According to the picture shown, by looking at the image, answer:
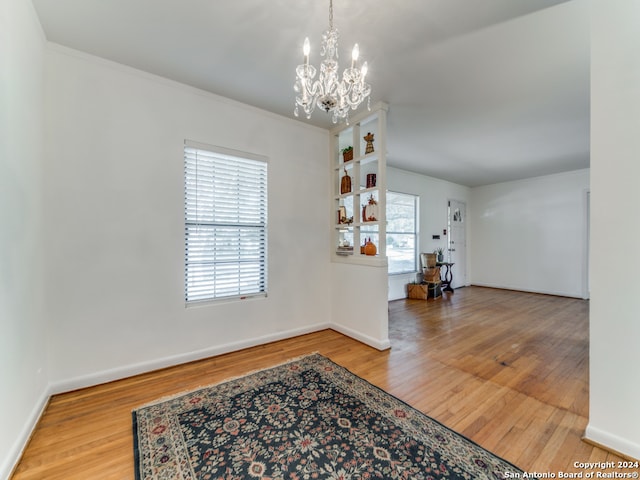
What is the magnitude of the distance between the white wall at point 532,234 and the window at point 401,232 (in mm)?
2531

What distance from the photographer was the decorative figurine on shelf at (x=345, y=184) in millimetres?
3449

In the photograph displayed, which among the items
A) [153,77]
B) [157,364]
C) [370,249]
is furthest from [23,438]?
[370,249]

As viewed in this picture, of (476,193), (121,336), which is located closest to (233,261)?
(121,336)

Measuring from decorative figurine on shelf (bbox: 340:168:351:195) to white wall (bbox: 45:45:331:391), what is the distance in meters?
0.99

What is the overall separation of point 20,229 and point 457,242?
7649 mm

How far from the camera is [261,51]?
84.4 inches

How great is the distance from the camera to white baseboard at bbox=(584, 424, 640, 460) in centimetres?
146

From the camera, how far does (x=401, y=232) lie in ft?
18.6

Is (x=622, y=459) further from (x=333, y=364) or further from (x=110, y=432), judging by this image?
(x=110, y=432)

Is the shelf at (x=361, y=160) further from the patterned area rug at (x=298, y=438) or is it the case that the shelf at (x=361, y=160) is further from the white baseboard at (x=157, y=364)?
the patterned area rug at (x=298, y=438)

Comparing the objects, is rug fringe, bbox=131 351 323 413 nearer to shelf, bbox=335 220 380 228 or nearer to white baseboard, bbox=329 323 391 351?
white baseboard, bbox=329 323 391 351

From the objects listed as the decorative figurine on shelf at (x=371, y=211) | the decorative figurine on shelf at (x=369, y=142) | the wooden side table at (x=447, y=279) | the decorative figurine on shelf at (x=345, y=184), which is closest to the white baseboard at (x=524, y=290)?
the wooden side table at (x=447, y=279)

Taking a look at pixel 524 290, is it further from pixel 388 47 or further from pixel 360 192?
pixel 388 47

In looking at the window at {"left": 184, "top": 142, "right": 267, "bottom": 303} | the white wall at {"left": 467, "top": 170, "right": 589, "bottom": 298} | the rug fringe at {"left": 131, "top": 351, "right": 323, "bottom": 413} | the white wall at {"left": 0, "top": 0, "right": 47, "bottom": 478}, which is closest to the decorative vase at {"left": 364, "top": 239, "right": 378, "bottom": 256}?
the window at {"left": 184, "top": 142, "right": 267, "bottom": 303}
